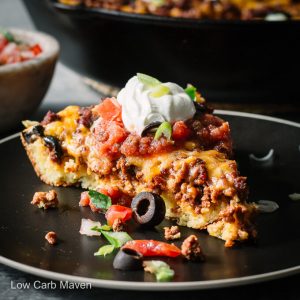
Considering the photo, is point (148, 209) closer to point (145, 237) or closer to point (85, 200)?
point (145, 237)

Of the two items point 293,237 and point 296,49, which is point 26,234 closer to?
point 293,237

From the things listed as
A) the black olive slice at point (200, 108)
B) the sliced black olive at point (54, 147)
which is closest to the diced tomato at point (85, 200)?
the sliced black olive at point (54, 147)

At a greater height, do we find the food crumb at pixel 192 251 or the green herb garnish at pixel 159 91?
the green herb garnish at pixel 159 91

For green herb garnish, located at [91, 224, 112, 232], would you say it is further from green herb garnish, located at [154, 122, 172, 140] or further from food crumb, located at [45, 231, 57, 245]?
green herb garnish, located at [154, 122, 172, 140]

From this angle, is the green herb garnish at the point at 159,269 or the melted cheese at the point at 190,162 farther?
the melted cheese at the point at 190,162

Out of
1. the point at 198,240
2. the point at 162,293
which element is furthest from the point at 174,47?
the point at 162,293

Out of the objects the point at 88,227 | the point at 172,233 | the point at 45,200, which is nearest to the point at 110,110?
the point at 45,200

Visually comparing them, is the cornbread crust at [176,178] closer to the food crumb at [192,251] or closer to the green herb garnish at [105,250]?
the food crumb at [192,251]
